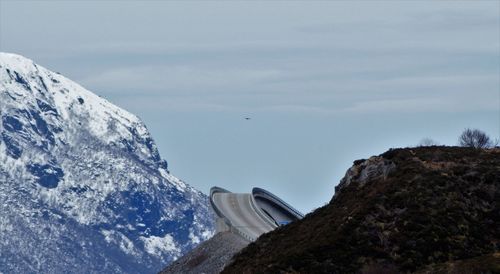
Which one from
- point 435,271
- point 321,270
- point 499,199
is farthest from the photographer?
point 499,199

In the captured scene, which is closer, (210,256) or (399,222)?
(399,222)

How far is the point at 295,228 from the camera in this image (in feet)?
447

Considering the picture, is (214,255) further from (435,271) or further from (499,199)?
(435,271)

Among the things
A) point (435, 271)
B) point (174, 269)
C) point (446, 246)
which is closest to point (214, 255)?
point (174, 269)

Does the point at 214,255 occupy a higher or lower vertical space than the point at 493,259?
higher

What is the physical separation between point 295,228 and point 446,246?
23.3 m

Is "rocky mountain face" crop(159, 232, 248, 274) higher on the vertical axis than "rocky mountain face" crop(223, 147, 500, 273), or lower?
higher

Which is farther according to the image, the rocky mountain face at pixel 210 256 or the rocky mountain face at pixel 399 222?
the rocky mountain face at pixel 210 256

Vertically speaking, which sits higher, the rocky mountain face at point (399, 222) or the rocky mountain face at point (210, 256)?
the rocky mountain face at point (210, 256)

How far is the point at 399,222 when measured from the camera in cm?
12275

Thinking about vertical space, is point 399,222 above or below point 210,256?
below

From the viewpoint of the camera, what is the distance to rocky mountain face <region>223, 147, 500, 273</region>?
117 m

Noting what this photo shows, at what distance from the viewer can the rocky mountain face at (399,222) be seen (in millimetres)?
116625

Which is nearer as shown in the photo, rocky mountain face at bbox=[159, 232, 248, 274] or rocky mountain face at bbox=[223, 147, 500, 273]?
rocky mountain face at bbox=[223, 147, 500, 273]
